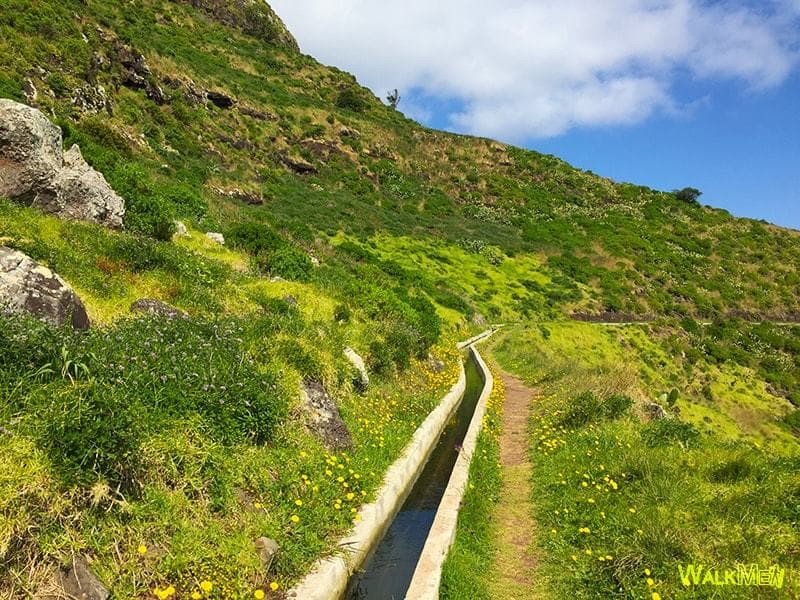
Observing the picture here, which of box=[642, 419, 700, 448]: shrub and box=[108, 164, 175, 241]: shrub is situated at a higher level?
box=[108, 164, 175, 241]: shrub

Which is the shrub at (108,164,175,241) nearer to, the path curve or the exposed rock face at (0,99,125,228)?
the exposed rock face at (0,99,125,228)

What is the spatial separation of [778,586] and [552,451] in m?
5.37

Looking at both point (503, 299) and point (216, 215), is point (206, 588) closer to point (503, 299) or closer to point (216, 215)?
point (216, 215)

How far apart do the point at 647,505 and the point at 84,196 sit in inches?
550

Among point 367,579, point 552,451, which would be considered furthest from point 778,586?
point 552,451

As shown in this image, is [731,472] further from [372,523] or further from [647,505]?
[372,523]

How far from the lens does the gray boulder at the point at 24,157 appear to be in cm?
1062

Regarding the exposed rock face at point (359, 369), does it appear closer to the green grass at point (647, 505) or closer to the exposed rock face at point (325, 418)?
the exposed rock face at point (325, 418)

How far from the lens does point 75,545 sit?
4.29m

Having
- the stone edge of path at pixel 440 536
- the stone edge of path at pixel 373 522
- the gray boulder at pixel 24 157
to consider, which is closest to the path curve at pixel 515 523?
the stone edge of path at pixel 440 536

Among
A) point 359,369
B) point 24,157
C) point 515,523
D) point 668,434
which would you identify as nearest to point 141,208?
point 24,157

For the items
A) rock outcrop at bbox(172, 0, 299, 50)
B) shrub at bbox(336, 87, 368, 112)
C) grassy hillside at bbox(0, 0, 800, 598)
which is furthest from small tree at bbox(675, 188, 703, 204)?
rock outcrop at bbox(172, 0, 299, 50)

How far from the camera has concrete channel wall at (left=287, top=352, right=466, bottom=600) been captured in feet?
17.7

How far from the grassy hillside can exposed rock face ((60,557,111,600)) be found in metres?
0.18
